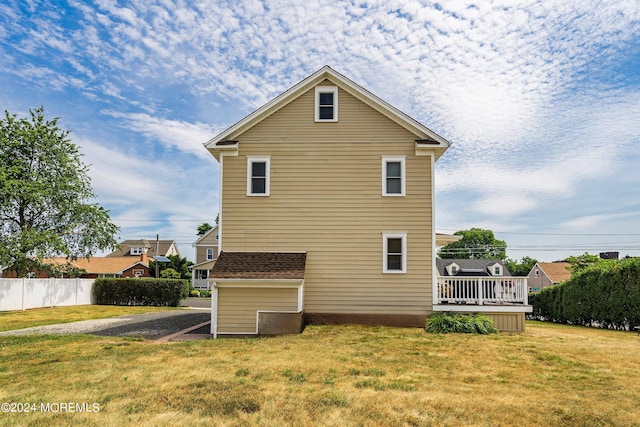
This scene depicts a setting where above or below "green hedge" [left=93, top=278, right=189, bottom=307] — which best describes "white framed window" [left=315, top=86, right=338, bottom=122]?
above

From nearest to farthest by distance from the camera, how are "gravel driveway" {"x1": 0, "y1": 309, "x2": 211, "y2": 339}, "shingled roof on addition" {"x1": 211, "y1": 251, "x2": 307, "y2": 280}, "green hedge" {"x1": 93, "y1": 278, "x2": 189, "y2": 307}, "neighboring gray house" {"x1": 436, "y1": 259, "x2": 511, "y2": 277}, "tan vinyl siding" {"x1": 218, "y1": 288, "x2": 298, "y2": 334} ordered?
"shingled roof on addition" {"x1": 211, "y1": 251, "x2": 307, "y2": 280} → "tan vinyl siding" {"x1": 218, "y1": 288, "x2": 298, "y2": 334} → "gravel driveway" {"x1": 0, "y1": 309, "x2": 211, "y2": 339} → "green hedge" {"x1": 93, "y1": 278, "x2": 189, "y2": 307} → "neighboring gray house" {"x1": 436, "y1": 259, "x2": 511, "y2": 277}

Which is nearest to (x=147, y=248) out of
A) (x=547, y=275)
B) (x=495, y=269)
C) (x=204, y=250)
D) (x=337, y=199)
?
(x=204, y=250)

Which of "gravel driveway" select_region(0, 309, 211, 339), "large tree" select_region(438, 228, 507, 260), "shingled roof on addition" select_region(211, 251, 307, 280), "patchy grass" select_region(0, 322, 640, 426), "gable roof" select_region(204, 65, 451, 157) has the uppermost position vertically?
"gable roof" select_region(204, 65, 451, 157)

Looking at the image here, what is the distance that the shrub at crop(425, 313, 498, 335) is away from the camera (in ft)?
45.2

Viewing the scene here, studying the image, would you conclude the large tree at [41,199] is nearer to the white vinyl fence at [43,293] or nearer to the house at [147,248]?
the white vinyl fence at [43,293]

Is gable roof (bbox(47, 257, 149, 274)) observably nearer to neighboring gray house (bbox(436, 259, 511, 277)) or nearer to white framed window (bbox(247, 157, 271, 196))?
neighboring gray house (bbox(436, 259, 511, 277))

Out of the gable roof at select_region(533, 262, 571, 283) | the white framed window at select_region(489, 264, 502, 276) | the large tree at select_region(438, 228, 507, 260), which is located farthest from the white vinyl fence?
the large tree at select_region(438, 228, 507, 260)

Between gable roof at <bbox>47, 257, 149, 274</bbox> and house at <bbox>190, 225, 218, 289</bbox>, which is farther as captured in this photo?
house at <bbox>190, 225, 218, 289</bbox>

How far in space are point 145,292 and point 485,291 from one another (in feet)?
74.7

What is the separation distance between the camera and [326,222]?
15.1 metres

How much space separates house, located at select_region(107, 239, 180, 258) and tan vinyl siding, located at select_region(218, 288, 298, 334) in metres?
51.1

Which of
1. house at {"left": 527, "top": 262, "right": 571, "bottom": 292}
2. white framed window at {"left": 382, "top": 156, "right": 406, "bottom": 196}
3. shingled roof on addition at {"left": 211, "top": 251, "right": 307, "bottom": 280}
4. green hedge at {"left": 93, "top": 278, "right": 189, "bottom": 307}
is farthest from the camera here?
house at {"left": 527, "top": 262, "right": 571, "bottom": 292}

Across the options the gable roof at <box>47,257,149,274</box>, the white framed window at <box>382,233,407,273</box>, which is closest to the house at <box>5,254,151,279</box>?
the gable roof at <box>47,257,149,274</box>

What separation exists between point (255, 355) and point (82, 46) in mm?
13165
